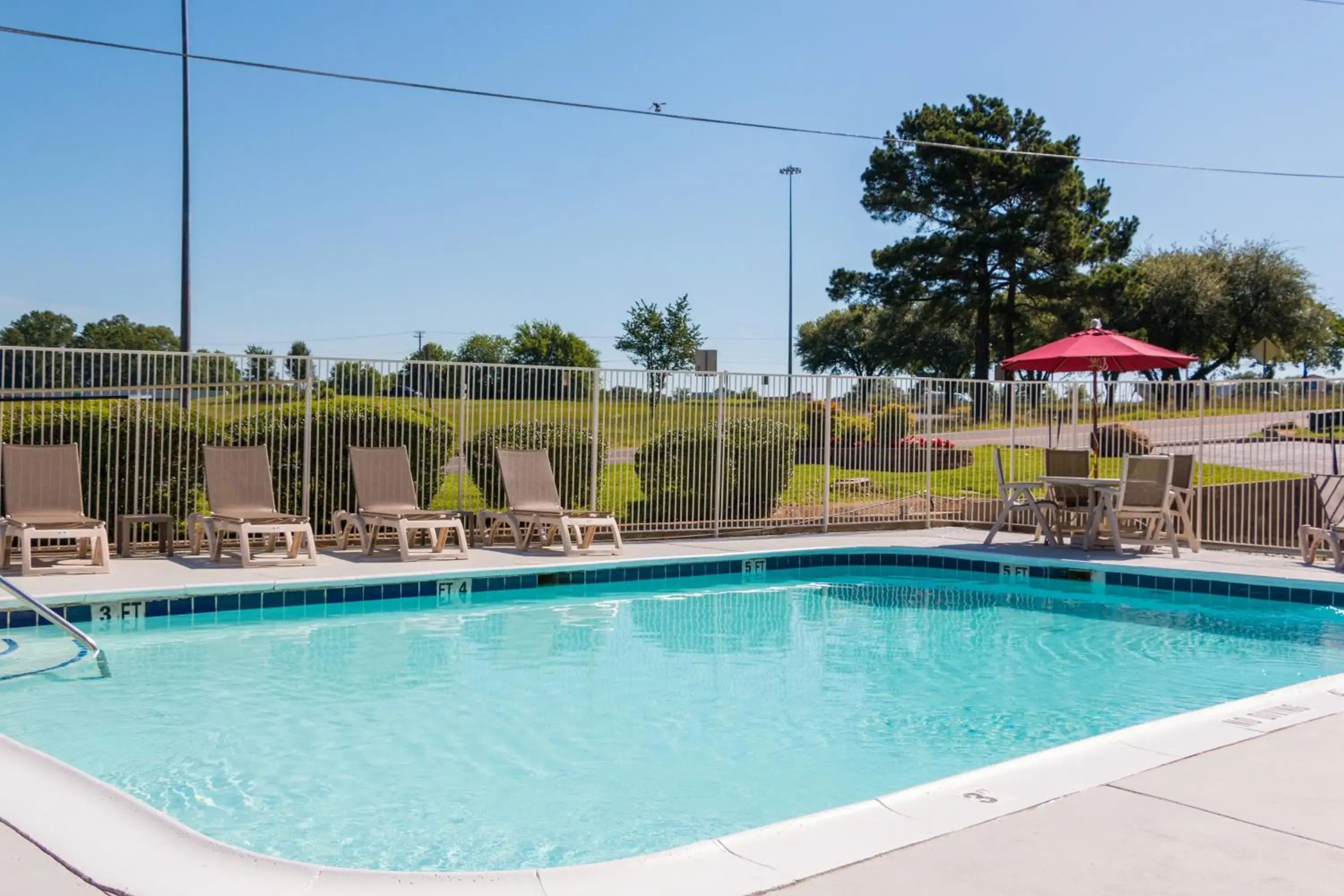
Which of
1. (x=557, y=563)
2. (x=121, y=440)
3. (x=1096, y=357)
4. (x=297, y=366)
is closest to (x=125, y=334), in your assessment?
(x=121, y=440)

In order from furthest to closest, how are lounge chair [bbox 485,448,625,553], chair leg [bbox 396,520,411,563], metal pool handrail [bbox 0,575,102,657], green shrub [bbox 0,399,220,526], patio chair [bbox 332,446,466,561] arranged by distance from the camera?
lounge chair [bbox 485,448,625,553] → patio chair [bbox 332,446,466,561] → chair leg [bbox 396,520,411,563] → green shrub [bbox 0,399,220,526] → metal pool handrail [bbox 0,575,102,657]

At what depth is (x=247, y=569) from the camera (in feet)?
31.2

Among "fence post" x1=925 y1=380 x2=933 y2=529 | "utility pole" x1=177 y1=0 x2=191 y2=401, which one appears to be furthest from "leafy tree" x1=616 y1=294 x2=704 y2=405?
"fence post" x1=925 y1=380 x2=933 y2=529

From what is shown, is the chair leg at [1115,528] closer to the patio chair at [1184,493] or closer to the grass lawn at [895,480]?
the patio chair at [1184,493]

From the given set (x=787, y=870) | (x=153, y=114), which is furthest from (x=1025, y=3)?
(x=787, y=870)

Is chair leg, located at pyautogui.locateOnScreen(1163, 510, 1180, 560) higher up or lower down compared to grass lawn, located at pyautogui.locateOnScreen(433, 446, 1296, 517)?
lower down

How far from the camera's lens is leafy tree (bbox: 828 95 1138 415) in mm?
33719

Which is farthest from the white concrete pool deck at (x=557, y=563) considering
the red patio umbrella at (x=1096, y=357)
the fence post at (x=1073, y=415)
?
the red patio umbrella at (x=1096, y=357)

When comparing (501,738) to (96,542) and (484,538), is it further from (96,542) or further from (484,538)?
(484,538)

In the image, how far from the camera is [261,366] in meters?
10.8

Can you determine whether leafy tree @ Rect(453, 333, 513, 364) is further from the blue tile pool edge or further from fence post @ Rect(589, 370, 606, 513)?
the blue tile pool edge

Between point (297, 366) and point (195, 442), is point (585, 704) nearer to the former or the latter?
point (297, 366)

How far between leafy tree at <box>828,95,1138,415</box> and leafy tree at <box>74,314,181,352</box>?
22.4 m

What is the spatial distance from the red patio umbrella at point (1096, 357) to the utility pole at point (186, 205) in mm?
11638
